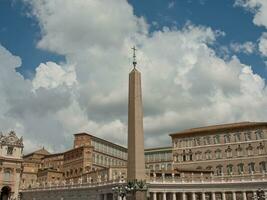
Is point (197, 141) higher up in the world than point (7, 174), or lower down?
higher up

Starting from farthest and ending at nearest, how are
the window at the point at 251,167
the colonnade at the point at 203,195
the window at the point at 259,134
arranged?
the window at the point at 259,134 → the window at the point at 251,167 → the colonnade at the point at 203,195

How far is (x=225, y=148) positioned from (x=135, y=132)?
50.0m

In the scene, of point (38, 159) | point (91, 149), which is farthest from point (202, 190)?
point (38, 159)

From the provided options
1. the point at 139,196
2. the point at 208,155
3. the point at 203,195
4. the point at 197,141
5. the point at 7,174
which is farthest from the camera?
the point at 7,174

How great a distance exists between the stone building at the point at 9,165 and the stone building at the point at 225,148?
33.1 meters

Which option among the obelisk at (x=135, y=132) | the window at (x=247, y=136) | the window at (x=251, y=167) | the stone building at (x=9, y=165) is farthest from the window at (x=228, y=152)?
the obelisk at (x=135, y=132)

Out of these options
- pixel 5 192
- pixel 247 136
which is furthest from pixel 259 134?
pixel 5 192

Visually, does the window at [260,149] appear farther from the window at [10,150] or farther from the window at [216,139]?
the window at [10,150]

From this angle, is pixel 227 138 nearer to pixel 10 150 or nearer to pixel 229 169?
pixel 229 169

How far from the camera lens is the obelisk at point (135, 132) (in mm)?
26641

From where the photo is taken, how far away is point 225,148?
73875 mm

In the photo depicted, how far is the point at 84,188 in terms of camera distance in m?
66.4

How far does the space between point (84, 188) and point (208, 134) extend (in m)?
27.1

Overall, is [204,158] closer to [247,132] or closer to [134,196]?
[247,132]
